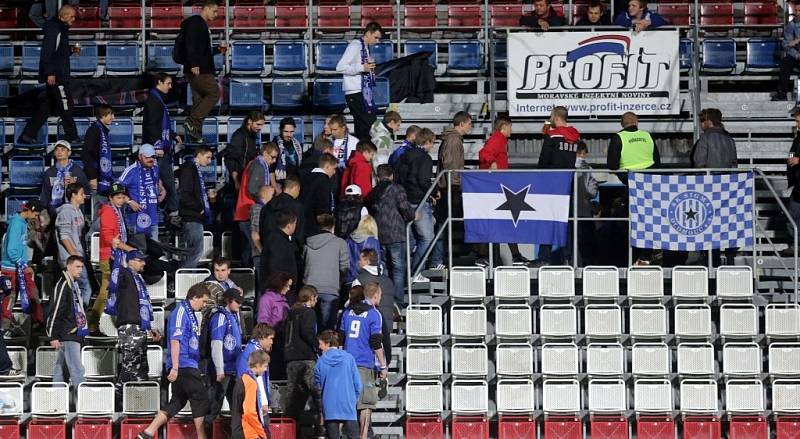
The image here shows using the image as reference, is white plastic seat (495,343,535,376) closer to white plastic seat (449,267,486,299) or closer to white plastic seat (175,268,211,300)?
white plastic seat (449,267,486,299)

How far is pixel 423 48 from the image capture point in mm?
23578

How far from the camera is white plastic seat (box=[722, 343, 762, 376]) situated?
1838 cm

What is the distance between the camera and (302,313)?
17.2 metres

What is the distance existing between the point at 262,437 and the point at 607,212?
5732mm

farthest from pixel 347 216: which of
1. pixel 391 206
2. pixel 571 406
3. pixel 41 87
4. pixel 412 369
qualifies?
pixel 41 87

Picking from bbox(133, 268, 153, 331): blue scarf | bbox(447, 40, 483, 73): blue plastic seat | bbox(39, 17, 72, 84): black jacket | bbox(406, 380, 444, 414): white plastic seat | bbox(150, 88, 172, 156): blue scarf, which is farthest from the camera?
bbox(447, 40, 483, 73): blue plastic seat

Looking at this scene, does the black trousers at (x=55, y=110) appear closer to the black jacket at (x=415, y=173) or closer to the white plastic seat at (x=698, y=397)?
the black jacket at (x=415, y=173)

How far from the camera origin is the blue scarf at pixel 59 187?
19594 millimetres

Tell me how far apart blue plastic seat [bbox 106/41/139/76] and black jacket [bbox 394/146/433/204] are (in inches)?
204

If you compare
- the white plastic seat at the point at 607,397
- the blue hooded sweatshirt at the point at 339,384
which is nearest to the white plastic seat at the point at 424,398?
the blue hooded sweatshirt at the point at 339,384

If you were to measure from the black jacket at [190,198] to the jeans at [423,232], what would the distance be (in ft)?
7.43

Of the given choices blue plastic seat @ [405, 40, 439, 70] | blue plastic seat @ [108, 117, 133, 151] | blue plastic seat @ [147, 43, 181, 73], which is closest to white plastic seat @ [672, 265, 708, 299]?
blue plastic seat @ [405, 40, 439, 70]

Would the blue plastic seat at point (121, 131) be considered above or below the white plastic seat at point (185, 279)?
above

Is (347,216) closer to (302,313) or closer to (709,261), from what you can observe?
(302,313)
